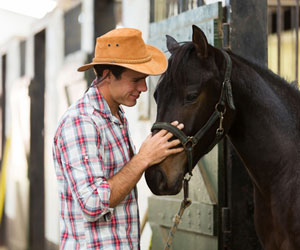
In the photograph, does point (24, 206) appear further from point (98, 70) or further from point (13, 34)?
point (98, 70)

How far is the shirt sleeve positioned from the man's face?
0.21 meters

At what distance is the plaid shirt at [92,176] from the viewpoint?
186cm

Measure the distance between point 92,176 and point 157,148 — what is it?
1.03 ft

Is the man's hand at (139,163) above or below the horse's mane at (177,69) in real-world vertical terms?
below

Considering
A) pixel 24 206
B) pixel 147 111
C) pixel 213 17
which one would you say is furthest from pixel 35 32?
pixel 213 17

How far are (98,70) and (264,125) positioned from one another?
813mm

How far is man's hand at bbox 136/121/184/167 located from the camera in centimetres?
198

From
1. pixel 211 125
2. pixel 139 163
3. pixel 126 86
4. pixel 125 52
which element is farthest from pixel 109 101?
pixel 211 125

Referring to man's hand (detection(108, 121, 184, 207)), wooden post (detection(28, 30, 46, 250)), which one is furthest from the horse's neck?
wooden post (detection(28, 30, 46, 250))

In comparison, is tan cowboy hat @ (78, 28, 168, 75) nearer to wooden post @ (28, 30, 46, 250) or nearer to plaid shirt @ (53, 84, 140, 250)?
plaid shirt @ (53, 84, 140, 250)

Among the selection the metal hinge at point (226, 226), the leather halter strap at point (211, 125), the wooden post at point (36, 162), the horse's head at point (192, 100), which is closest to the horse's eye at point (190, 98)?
the horse's head at point (192, 100)

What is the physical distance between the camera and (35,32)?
265 inches

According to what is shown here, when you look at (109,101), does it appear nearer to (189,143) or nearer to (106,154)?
(106,154)

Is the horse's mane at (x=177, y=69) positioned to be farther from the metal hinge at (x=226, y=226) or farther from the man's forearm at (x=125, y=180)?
the metal hinge at (x=226, y=226)
